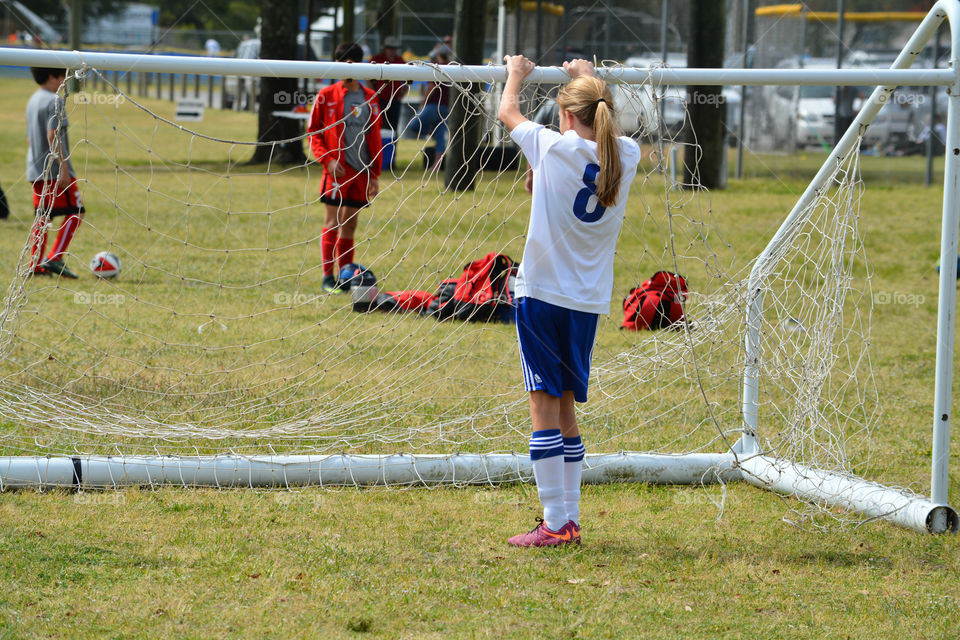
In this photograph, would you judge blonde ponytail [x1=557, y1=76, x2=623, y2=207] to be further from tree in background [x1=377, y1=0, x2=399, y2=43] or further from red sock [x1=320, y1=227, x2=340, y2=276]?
tree in background [x1=377, y1=0, x2=399, y2=43]

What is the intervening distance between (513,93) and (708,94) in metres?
13.2

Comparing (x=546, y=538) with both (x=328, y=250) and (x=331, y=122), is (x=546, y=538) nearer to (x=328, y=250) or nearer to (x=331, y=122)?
(x=331, y=122)

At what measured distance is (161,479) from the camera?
4379 mm

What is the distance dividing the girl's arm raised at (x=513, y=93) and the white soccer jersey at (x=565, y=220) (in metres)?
0.06

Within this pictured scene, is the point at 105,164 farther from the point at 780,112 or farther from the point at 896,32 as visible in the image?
the point at 896,32

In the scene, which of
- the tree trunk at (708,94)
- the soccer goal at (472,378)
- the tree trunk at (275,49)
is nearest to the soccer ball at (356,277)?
the soccer goal at (472,378)

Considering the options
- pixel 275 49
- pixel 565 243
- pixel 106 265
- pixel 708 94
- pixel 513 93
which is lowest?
pixel 106 265

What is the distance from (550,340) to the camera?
11.9ft

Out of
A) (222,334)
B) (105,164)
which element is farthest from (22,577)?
(105,164)

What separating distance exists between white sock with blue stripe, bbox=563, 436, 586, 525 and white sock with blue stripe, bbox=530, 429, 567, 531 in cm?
6

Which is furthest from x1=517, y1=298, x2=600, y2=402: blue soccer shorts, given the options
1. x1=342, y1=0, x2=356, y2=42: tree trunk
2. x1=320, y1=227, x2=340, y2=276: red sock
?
x1=342, y1=0, x2=356, y2=42: tree trunk

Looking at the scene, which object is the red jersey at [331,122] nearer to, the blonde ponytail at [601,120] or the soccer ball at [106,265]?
the soccer ball at [106,265]

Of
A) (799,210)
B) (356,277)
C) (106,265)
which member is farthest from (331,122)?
(799,210)

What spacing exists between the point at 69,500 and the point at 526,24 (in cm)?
1890
